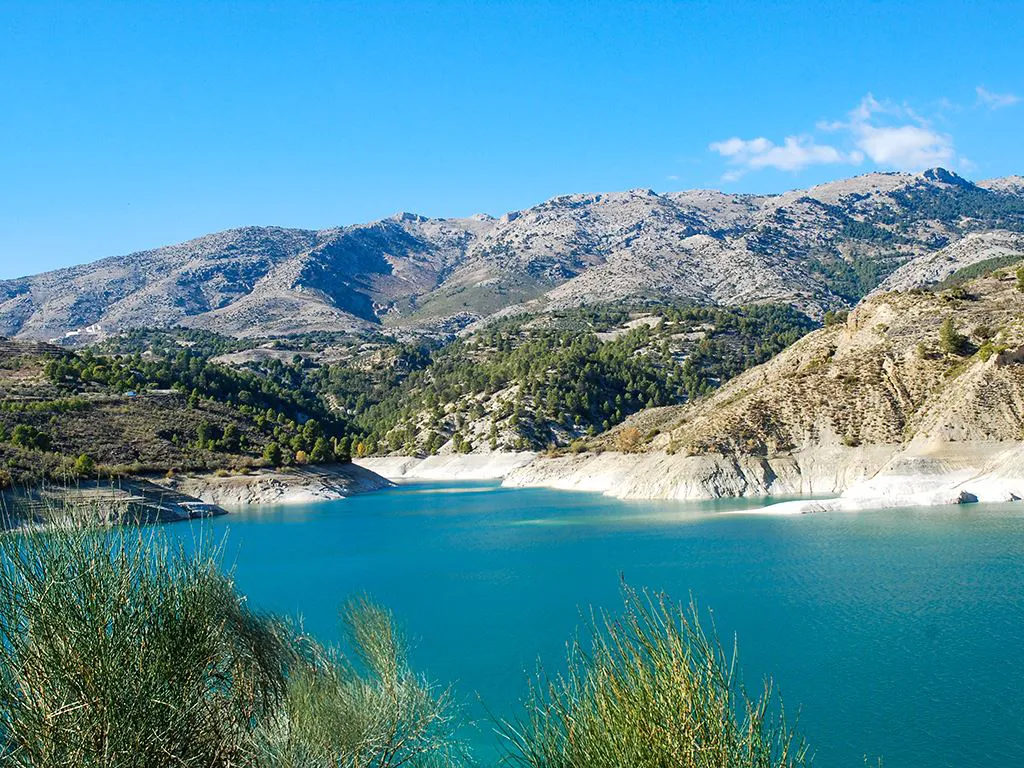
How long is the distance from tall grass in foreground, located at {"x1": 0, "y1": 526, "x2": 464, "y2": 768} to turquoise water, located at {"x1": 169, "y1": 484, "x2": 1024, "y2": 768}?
271 cm

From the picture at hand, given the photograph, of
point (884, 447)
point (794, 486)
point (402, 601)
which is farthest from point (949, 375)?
point (402, 601)

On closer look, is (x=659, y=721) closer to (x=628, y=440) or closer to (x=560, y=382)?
(x=628, y=440)

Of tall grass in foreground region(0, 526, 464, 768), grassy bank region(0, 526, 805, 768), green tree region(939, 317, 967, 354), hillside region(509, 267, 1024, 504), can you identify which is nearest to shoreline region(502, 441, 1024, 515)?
hillside region(509, 267, 1024, 504)

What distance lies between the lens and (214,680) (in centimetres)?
1141

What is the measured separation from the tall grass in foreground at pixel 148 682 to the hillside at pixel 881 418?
2009 inches

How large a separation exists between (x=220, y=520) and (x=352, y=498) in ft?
66.0

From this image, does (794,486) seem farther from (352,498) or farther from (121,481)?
(121,481)

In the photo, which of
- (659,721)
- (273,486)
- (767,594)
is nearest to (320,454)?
(273,486)

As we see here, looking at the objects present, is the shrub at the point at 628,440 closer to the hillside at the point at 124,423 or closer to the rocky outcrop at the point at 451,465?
the rocky outcrop at the point at 451,465

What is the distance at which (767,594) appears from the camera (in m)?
30.5

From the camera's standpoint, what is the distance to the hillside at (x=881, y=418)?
5656 centimetres

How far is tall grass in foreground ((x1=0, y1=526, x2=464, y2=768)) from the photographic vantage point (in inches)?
308

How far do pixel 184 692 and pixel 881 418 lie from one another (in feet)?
212

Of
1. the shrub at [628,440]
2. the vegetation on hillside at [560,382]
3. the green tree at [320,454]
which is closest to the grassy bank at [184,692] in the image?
the shrub at [628,440]
